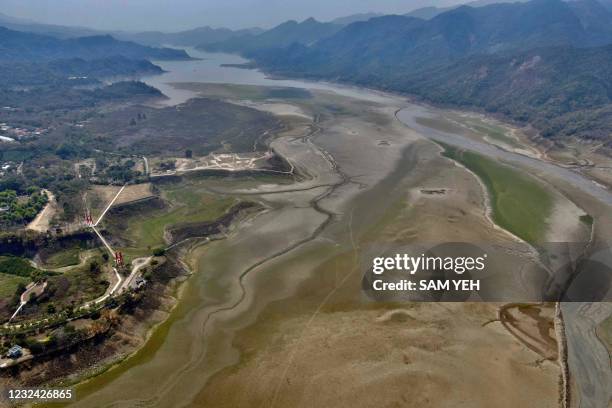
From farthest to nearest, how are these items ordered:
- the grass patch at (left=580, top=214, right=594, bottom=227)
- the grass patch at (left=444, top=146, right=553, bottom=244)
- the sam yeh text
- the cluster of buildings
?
the cluster of buildings, the grass patch at (left=580, top=214, right=594, bottom=227), the grass patch at (left=444, top=146, right=553, bottom=244), the sam yeh text

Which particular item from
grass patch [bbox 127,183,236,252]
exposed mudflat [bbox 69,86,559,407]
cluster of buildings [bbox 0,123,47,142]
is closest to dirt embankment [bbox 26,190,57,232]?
grass patch [bbox 127,183,236,252]

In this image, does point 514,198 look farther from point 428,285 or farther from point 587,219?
point 428,285

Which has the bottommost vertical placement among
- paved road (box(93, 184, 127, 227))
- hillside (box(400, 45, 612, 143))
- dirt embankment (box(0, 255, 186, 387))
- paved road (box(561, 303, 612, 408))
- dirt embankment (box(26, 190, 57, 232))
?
dirt embankment (box(0, 255, 186, 387))

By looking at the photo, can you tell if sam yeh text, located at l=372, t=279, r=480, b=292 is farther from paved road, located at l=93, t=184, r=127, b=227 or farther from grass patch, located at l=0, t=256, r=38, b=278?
paved road, located at l=93, t=184, r=127, b=227

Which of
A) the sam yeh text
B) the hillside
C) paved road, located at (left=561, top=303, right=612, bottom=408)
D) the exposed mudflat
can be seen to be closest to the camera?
the exposed mudflat

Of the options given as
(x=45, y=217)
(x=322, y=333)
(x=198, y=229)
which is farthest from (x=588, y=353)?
(x=45, y=217)
